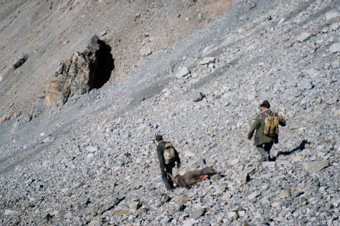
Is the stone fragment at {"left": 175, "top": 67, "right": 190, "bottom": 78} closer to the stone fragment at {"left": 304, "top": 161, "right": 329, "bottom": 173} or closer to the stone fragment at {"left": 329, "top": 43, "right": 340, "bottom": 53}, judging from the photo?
the stone fragment at {"left": 329, "top": 43, "right": 340, "bottom": 53}

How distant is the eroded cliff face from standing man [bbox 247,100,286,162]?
11265 mm

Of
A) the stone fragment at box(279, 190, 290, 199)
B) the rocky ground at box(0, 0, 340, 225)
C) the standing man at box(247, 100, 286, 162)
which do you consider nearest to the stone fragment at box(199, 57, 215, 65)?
the rocky ground at box(0, 0, 340, 225)

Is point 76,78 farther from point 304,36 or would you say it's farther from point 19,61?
point 304,36

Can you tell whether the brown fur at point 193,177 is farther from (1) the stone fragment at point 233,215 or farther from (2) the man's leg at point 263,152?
(1) the stone fragment at point 233,215

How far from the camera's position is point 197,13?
17.5 m

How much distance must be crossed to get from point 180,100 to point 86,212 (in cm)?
584

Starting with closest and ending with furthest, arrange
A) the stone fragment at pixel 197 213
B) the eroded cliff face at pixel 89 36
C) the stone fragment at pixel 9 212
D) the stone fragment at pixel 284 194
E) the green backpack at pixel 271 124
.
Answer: the stone fragment at pixel 284 194
the stone fragment at pixel 197 213
the green backpack at pixel 271 124
the stone fragment at pixel 9 212
the eroded cliff face at pixel 89 36

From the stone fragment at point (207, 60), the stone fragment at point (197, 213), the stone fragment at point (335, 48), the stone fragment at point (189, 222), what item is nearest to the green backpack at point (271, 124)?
the stone fragment at point (197, 213)

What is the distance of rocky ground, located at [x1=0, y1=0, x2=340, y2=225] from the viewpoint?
567 cm

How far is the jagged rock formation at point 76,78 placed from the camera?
16828mm

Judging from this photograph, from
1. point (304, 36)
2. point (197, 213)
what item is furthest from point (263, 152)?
point (304, 36)

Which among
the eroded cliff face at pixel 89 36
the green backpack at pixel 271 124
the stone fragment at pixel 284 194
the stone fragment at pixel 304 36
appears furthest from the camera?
the eroded cliff face at pixel 89 36

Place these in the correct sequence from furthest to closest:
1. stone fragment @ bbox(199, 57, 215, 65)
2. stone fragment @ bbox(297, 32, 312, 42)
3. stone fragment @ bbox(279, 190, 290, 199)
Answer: stone fragment @ bbox(199, 57, 215, 65), stone fragment @ bbox(297, 32, 312, 42), stone fragment @ bbox(279, 190, 290, 199)

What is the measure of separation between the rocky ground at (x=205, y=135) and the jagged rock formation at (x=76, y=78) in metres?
0.74
